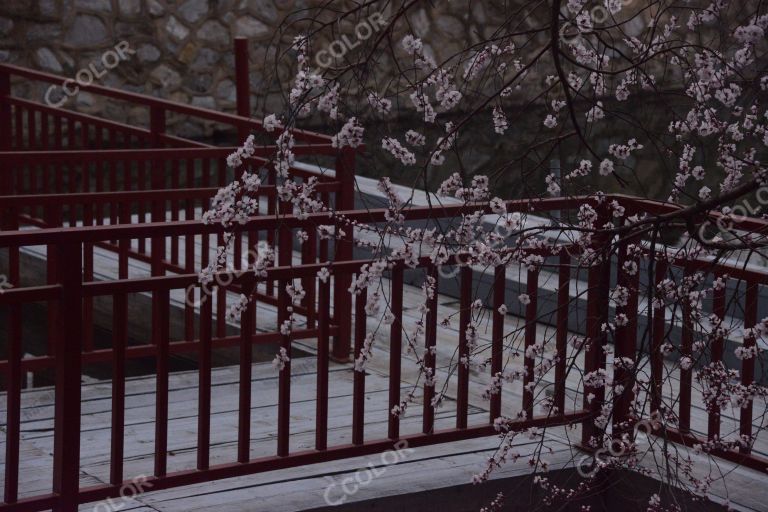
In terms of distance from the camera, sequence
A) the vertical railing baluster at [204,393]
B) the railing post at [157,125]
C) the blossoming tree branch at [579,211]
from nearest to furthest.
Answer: the blossoming tree branch at [579,211]
the vertical railing baluster at [204,393]
the railing post at [157,125]

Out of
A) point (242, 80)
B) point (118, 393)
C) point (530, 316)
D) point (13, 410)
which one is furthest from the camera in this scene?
point (242, 80)

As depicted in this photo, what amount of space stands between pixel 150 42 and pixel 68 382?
24.8 ft

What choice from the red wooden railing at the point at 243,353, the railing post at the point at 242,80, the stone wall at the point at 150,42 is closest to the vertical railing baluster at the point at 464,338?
the red wooden railing at the point at 243,353

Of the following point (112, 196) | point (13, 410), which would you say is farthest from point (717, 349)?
point (112, 196)

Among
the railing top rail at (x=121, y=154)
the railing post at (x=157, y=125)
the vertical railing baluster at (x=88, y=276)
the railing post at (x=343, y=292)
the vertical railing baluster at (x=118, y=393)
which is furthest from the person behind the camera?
the railing post at (x=157, y=125)

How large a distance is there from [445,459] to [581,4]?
1.64 m

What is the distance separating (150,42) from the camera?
10.5 m

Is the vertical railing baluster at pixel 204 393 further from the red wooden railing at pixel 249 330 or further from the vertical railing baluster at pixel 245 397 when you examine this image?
the vertical railing baluster at pixel 245 397

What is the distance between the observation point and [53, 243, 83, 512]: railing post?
327 cm

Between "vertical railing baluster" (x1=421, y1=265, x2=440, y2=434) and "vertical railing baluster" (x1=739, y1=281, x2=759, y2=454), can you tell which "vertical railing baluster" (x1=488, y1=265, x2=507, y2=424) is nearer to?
"vertical railing baluster" (x1=421, y1=265, x2=440, y2=434)

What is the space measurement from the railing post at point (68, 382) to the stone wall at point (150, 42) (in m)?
6.40

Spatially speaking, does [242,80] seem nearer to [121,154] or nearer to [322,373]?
[121,154]

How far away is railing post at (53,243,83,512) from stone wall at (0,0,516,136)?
6400 mm

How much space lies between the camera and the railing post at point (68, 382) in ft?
10.7
